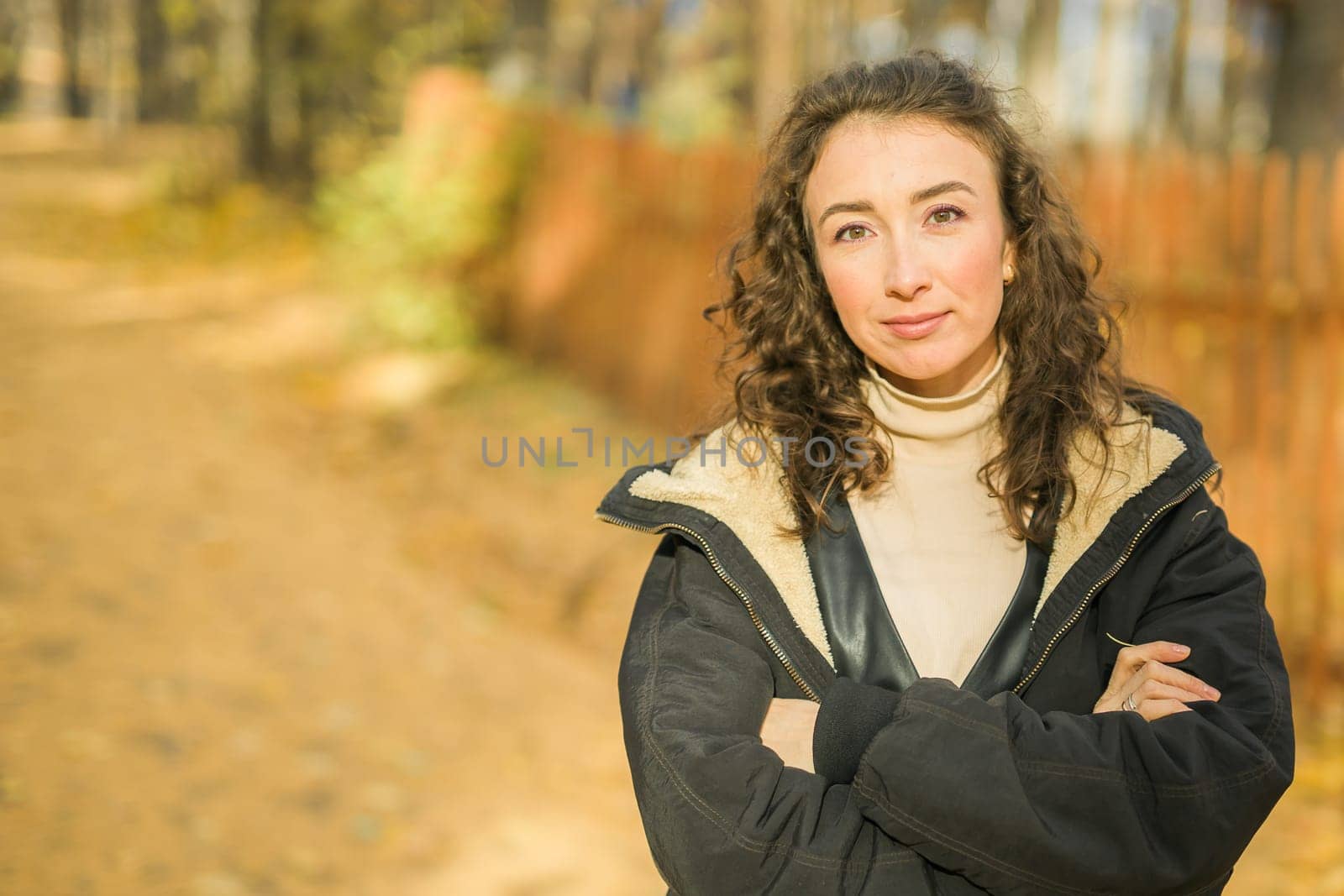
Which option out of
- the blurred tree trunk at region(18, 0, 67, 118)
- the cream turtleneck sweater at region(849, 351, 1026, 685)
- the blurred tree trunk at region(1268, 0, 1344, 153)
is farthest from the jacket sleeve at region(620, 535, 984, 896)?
the blurred tree trunk at region(18, 0, 67, 118)

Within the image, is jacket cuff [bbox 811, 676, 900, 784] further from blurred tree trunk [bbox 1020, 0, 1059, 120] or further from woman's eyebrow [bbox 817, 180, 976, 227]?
blurred tree trunk [bbox 1020, 0, 1059, 120]

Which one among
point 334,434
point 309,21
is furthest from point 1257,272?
point 309,21

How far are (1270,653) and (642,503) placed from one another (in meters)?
1.04

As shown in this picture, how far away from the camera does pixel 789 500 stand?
2053mm

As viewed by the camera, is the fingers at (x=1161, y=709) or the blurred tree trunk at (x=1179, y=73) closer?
the fingers at (x=1161, y=709)

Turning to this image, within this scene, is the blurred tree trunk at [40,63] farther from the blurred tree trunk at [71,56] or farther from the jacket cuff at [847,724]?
the jacket cuff at [847,724]

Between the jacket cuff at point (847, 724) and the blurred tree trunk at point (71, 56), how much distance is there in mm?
41564

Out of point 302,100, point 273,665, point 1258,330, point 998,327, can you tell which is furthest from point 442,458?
point 302,100

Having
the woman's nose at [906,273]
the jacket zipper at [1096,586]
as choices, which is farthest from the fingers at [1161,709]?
the woman's nose at [906,273]

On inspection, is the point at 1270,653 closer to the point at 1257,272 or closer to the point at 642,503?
the point at 642,503

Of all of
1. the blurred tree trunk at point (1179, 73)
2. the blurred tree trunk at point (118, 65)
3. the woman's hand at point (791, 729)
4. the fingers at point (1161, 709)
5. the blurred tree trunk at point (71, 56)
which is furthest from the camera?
the blurred tree trunk at point (71, 56)

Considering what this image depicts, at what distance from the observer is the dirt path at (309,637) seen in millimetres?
4316

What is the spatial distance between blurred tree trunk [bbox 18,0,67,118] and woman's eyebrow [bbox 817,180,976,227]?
4145cm

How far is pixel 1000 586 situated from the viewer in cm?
202
